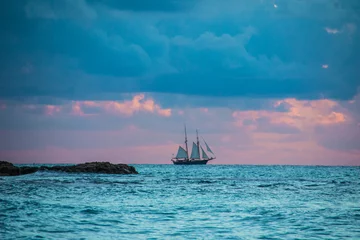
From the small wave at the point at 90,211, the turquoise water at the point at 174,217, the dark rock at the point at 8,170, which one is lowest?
the turquoise water at the point at 174,217

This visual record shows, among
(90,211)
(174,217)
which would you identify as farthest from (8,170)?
(174,217)

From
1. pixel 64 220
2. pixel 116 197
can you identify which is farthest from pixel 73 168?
pixel 64 220

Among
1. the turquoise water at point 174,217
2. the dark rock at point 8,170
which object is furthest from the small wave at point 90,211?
the dark rock at point 8,170

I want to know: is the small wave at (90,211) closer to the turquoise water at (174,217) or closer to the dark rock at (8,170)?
the turquoise water at (174,217)

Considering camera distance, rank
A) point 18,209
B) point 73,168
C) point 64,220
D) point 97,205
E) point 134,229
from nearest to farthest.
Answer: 1. point 134,229
2. point 64,220
3. point 18,209
4. point 97,205
5. point 73,168

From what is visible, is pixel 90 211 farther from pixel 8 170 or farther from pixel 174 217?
pixel 8 170

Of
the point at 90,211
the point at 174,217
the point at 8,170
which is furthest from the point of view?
the point at 8,170

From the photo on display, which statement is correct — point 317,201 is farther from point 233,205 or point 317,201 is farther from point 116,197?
point 116,197

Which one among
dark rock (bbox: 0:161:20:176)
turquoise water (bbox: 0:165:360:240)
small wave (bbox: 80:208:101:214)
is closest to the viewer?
turquoise water (bbox: 0:165:360:240)

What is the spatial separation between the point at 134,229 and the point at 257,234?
5309mm

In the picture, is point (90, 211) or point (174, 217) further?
point (90, 211)

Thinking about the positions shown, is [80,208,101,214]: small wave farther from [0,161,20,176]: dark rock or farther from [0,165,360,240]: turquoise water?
[0,161,20,176]: dark rock

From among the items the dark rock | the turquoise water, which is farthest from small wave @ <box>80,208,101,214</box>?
the dark rock

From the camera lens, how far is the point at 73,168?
3661 inches
